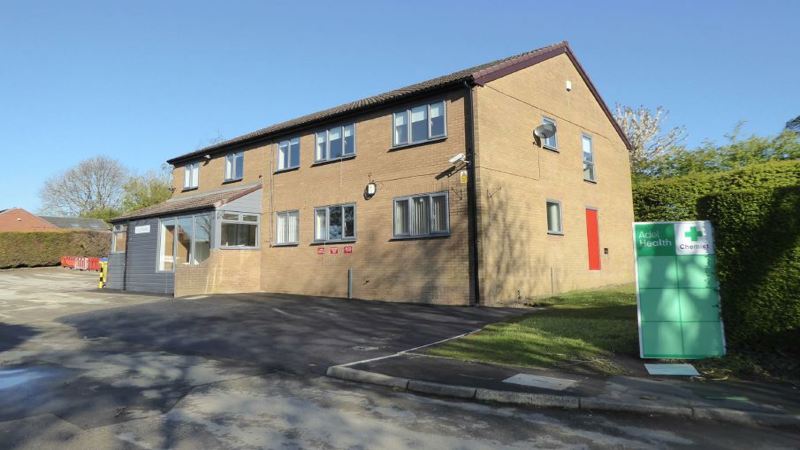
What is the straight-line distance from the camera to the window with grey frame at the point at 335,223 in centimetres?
1828

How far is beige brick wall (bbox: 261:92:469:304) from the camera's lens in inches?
608

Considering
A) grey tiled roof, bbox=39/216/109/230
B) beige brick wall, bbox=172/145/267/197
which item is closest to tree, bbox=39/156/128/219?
grey tiled roof, bbox=39/216/109/230

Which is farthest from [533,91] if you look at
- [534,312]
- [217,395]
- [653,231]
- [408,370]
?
[217,395]

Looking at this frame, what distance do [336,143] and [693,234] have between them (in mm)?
13460

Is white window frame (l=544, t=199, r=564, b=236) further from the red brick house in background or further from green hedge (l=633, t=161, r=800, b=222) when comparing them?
the red brick house in background

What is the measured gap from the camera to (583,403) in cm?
575

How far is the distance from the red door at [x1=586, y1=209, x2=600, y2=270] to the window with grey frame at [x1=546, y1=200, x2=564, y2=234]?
2173mm

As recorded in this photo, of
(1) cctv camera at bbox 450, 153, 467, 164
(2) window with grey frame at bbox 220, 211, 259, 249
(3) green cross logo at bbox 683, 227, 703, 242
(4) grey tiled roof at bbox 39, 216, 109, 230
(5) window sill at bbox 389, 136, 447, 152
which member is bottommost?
(3) green cross logo at bbox 683, 227, 703, 242

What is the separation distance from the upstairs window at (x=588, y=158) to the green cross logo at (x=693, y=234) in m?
13.0

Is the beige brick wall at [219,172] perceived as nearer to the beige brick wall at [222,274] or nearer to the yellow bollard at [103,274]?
the beige brick wall at [222,274]

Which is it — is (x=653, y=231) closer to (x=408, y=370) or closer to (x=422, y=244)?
(x=408, y=370)

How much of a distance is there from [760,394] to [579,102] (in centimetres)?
1680

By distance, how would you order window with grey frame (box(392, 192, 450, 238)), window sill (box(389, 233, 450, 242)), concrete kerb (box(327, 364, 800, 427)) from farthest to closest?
window with grey frame (box(392, 192, 450, 238))
window sill (box(389, 233, 450, 242))
concrete kerb (box(327, 364, 800, 427))

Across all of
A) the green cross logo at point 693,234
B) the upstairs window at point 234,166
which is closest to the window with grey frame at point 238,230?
the upstairs window at point 234,166
